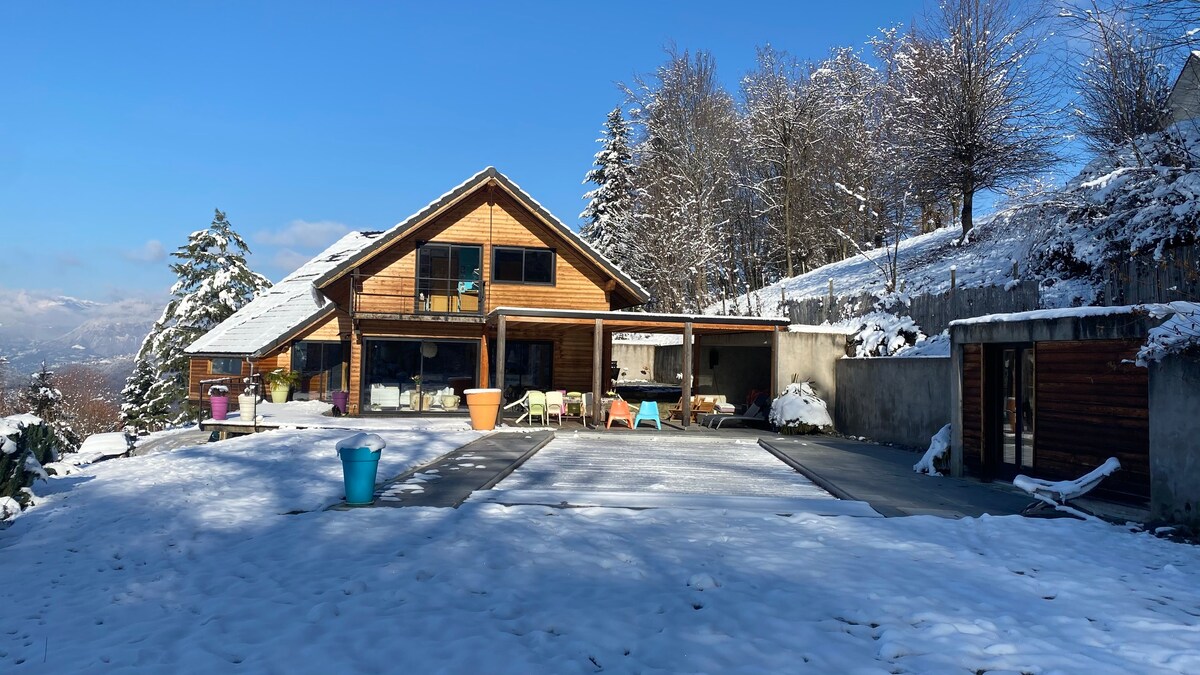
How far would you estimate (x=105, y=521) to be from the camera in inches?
272

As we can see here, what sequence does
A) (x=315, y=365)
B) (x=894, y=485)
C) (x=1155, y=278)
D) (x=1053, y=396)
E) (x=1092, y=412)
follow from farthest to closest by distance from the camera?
(x=315, y=365)
(x=1155, y=278)
(x=894, y=485)
(x=1053, y=396)
(x=1092, y=412)

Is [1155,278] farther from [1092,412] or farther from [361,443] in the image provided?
[361,443]

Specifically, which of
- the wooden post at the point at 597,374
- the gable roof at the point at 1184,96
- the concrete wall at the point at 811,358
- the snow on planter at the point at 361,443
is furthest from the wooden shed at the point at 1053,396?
the snow on planter at the point at 361,443

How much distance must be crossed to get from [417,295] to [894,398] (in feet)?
39.4

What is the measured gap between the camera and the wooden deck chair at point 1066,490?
24.0ft

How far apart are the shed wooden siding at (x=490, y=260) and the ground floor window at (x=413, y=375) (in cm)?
117

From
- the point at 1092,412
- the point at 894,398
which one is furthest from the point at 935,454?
the point at 894,398

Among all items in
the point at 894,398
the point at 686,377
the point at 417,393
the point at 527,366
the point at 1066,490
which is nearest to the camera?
the point at 1066,490

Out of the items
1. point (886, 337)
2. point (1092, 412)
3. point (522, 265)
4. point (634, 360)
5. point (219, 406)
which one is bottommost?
point (219, 406)

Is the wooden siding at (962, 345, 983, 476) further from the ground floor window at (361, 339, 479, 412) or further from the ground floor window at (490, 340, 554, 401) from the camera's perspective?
the ground floor window at (361, 339, 479, 412)

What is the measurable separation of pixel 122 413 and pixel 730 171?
30181 mm

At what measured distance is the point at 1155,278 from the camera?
10695 millimetres

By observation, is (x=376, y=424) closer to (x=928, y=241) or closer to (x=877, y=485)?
(x=877, y=485)

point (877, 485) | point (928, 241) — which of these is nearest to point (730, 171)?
point (928, 241)
